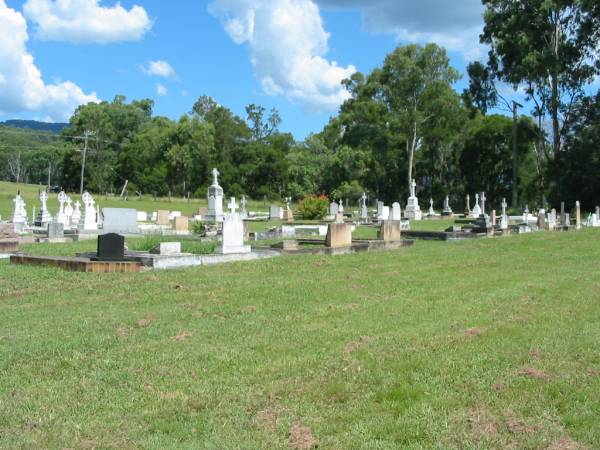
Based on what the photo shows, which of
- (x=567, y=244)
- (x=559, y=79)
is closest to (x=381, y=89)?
(x=559, y=79)

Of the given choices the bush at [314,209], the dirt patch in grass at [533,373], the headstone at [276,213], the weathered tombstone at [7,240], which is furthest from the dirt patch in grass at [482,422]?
the headstone at [276,213]

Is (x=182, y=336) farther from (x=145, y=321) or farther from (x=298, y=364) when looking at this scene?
(x=298, y=364)

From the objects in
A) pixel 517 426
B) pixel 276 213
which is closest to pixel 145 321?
pixel 517 426

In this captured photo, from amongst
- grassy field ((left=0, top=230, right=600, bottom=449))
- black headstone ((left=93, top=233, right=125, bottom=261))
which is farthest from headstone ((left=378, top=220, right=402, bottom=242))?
black headstone ((left=93, top=233, right=125, bottom=261))

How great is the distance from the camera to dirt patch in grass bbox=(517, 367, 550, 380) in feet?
16.9

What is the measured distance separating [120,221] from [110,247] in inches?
391

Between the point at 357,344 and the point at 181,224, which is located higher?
the point at 181,224

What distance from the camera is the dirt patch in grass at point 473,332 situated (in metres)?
6.64

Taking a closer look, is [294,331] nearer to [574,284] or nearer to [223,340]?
[223,340]

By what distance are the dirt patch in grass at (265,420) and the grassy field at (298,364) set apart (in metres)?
0.02

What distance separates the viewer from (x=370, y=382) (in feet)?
16.5

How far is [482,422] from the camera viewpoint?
4215 millimetres

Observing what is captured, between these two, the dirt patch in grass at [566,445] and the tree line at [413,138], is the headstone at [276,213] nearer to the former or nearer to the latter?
the tree line at [413,138]

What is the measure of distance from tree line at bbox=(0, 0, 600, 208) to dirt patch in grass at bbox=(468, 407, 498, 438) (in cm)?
4256
